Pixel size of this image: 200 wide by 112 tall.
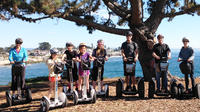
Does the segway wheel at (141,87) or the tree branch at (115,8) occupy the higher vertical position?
the tree branch at (115,8)

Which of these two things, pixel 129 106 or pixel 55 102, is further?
pixel 129 106

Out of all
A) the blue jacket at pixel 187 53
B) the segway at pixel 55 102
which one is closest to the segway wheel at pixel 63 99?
the segway at pixel 55 102

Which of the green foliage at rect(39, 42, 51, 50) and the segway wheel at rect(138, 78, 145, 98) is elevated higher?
the green foliage at rect(39, 42, 51, 50)

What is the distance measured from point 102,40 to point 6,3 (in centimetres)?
270

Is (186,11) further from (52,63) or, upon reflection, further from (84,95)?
(52,63)

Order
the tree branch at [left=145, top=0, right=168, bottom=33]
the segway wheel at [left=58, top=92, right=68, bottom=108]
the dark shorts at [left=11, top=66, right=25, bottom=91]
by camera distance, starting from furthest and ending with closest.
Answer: the tree branch at [left=145, top=0, right=168, bottom=33], the dark shorts at [left=11, top=66, right=25, bottom=91], the segway wheel at [left=58, top=92, right=68, bottom=108]

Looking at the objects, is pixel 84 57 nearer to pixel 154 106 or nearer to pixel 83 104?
pixel 83 104

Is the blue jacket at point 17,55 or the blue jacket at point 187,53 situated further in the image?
the blue jacket at point 187,53

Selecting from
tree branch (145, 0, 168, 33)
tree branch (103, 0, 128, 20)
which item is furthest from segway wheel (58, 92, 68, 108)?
tree branch (145, 0, 168, 33)

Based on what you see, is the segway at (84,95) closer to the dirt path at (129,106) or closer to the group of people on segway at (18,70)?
the dirt path at (129,106)

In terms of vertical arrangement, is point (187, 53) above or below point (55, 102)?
above

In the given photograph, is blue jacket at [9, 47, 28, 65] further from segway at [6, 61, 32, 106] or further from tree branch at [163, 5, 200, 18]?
tree branch at [163, 5, 200, 18]

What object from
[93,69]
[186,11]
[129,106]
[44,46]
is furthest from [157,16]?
[44,46]

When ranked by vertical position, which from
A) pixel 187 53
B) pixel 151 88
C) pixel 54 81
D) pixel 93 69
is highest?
pixel 187 53
